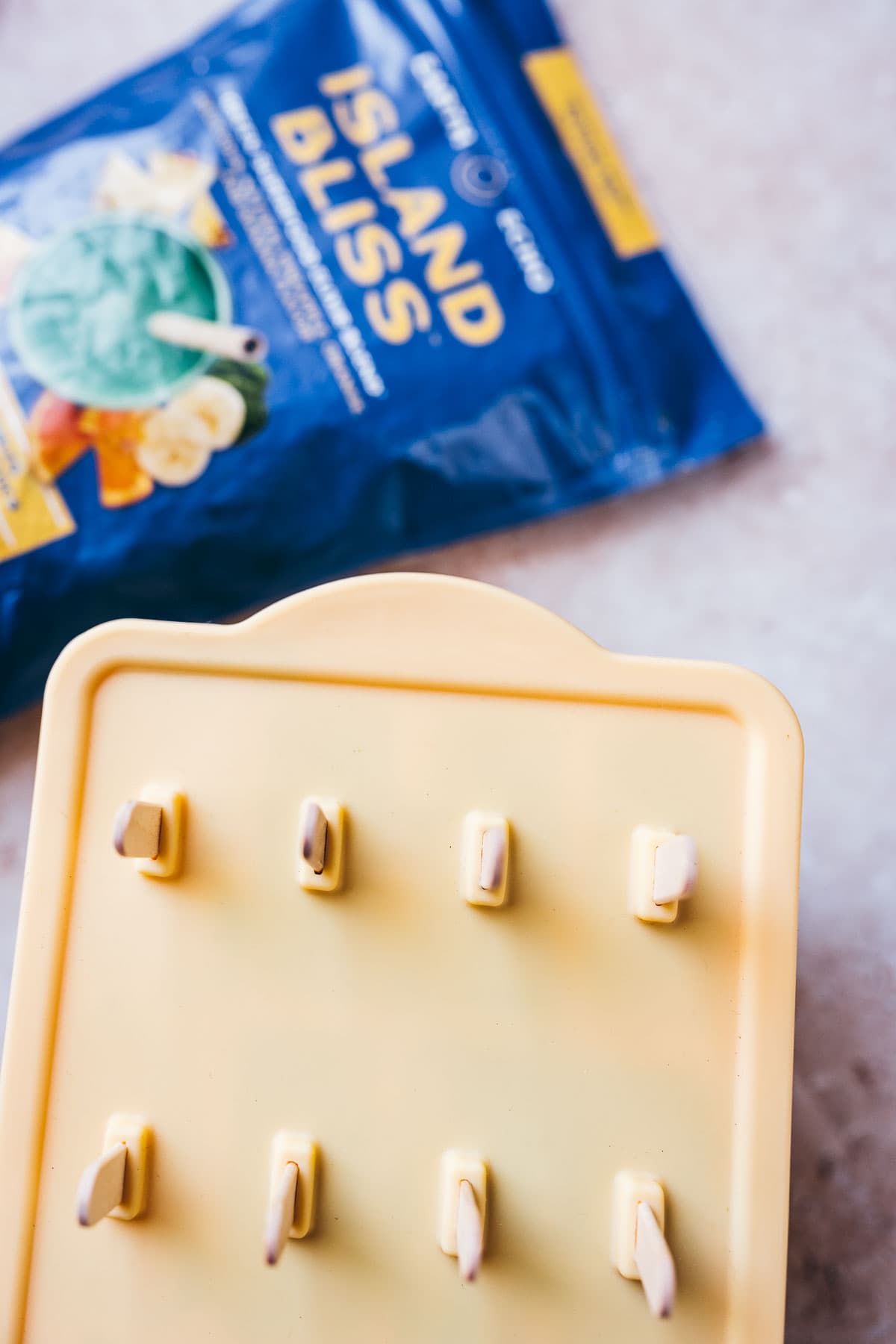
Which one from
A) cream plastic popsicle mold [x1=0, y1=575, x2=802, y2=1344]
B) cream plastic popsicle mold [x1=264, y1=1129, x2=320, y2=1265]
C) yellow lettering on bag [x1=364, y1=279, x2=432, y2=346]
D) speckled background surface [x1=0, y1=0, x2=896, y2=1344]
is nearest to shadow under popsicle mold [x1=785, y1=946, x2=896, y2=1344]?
speckled background surface [x1=0, y1=0, x2=896, y2=1344]

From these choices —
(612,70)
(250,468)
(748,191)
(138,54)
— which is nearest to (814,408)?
(748,191)

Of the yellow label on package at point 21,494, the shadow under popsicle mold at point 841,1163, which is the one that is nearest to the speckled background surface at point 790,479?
the shadow under popsicle mold at point 841,1163

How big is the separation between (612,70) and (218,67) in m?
0.26

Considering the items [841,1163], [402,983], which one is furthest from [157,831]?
[841,1163]

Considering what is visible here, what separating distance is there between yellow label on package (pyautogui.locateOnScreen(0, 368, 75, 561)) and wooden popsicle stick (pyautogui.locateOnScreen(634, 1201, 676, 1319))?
45 centimetres

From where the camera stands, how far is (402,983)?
0.41 metres

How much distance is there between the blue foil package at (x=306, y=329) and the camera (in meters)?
0.56

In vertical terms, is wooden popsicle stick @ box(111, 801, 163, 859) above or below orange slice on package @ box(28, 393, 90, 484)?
below

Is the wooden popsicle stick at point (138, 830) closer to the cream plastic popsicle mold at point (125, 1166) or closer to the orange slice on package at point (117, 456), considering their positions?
the cream plastic popsicle mold at point (125, 1166)

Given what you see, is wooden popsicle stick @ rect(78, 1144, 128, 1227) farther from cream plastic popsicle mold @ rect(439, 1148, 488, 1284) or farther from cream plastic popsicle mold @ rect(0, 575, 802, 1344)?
cream plastic popsicle mold @ rect(439, 1148, 488, 1284)

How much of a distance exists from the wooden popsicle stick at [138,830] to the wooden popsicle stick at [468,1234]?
18cm

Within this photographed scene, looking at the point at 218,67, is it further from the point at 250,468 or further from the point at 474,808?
the point at 474,808

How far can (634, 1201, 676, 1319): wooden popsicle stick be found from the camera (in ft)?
1.15

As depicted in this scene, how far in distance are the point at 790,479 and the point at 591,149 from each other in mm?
249
